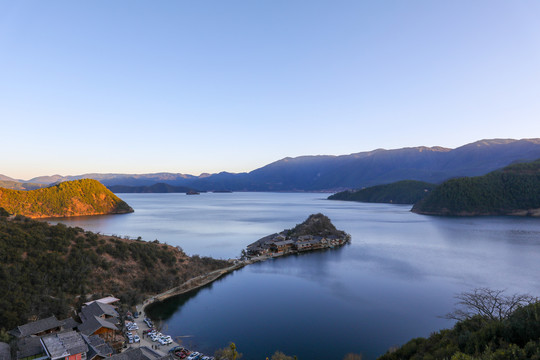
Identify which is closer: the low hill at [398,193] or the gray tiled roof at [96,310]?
the gray tiled roof at [96,310]

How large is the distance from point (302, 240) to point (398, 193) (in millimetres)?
117170

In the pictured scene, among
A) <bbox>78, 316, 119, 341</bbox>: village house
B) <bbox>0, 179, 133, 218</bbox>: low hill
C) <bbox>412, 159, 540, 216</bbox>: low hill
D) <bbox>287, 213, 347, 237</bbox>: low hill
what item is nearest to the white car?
<bbox>78, 316, 119, 341</bbox>: village house

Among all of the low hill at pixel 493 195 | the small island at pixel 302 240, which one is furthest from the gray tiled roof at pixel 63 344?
the low hill at pixel 493 195

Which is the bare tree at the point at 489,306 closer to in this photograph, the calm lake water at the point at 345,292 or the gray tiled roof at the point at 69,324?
the calm lake water at the point at 345,292

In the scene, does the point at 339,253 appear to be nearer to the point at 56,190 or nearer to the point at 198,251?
the point at 198,251

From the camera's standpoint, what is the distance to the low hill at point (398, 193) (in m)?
144

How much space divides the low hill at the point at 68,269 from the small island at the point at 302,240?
49.4 ft

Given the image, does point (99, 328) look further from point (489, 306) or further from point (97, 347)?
point (489, 306)

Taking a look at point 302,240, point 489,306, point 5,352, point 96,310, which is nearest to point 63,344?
point 5,352

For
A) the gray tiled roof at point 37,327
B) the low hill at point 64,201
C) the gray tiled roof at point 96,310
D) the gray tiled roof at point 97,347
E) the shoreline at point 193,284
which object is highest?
the low hill at point 64,201

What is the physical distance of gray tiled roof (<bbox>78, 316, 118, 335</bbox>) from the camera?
1741 centimetres

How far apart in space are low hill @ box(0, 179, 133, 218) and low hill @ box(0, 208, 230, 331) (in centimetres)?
7090

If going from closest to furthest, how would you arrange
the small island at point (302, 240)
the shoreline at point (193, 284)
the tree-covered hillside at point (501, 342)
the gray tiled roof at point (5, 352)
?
the tree-covered hillside at point (501, 342)
the gray tiled roof at point (5, 352)
the shoreline at point (193, 284)
the small island at point (302, 240)

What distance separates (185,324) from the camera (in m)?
22.2
